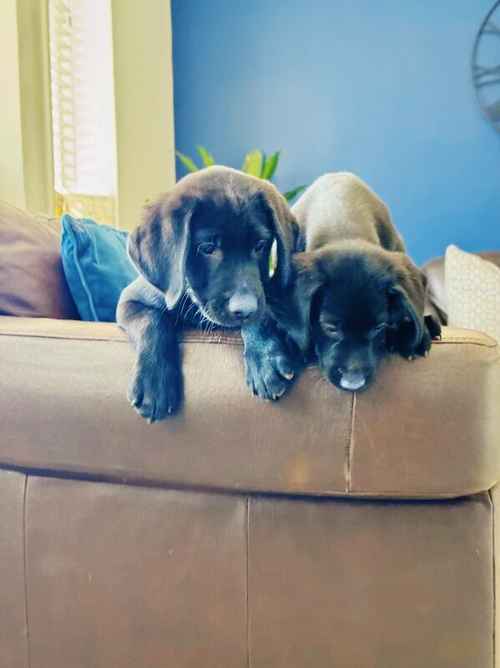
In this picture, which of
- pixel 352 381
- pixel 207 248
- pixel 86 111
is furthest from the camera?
pixel 86 111

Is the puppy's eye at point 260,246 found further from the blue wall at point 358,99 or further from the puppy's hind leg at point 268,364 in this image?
the blue wall at point 358,99

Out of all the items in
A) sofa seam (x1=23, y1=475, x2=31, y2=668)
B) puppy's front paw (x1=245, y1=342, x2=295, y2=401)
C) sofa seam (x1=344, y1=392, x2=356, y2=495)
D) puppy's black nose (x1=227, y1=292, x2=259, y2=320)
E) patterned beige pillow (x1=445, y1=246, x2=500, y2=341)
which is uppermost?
puppy's black nose (x1=227, y1=292, x2=259, y2=320)

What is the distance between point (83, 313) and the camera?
1.29 meters

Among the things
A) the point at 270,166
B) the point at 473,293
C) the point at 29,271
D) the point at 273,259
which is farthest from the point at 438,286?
the point at 29,271

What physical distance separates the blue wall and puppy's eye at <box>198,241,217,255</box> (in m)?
2.23

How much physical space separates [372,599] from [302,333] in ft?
1.29

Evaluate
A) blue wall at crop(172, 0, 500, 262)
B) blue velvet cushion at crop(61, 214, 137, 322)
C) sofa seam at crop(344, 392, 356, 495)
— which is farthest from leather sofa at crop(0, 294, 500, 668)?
blue wall at crop(172, 0, 500, 262)

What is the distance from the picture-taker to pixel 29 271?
1.23 metres

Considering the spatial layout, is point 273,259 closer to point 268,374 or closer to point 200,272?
point 200,272

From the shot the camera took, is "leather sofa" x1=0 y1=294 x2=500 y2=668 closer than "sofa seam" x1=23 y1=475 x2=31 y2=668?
Yes

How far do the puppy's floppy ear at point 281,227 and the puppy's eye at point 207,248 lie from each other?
0.11 metres

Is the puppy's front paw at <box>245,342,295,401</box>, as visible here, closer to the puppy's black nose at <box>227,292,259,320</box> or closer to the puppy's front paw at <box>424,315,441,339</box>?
the puppy's black nose at <box>227,292,259,320</box>

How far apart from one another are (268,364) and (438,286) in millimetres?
1493

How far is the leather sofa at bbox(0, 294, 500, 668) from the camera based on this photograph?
84 cm
